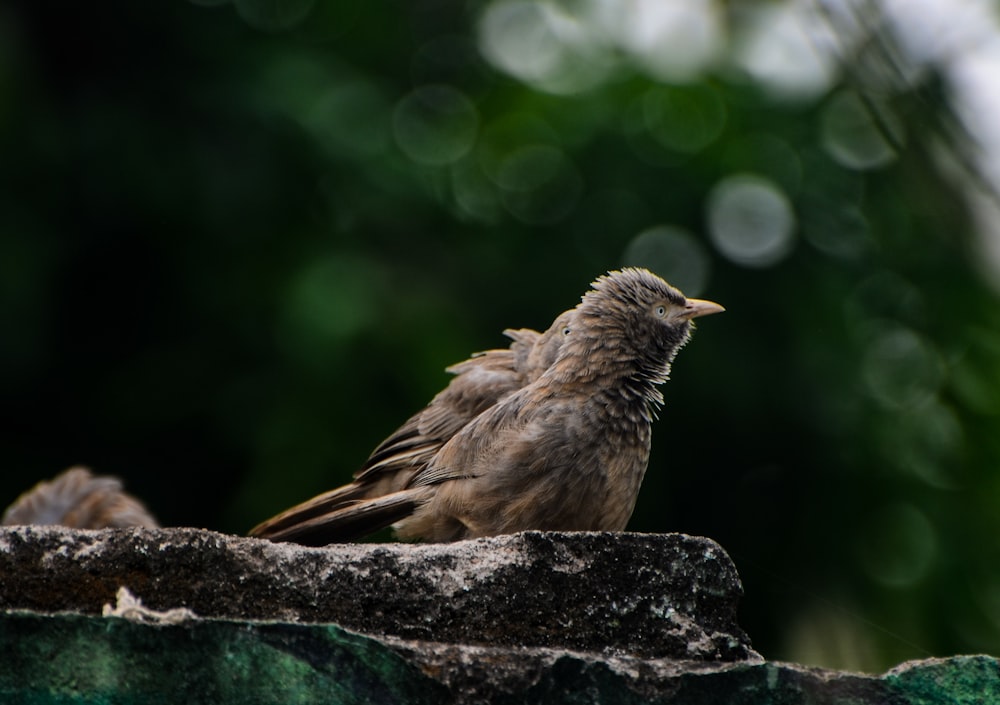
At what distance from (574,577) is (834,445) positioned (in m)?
5.11

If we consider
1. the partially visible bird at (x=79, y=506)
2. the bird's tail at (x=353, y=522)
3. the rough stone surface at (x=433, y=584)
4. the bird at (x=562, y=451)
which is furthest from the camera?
the partially visible bird at (x=79, y=506)

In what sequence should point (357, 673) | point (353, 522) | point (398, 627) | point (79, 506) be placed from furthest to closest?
point (79, 506) → point (353, 522) → point (398, 627) → point (357, 673)

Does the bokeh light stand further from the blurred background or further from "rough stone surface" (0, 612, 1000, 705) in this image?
"rough stone surface" (0, 612, 1000, 705)

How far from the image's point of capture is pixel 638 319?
4680 mm

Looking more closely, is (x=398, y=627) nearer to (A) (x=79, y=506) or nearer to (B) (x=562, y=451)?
(B) (x=562, y=451)

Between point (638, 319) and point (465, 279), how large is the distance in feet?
10.2

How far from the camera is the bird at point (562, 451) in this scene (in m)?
4.17

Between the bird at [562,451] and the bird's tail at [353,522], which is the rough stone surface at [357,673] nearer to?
the bird at [562,451]

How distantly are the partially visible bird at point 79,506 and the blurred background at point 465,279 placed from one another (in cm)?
65

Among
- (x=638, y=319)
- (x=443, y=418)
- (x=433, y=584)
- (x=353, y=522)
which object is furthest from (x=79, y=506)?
(x=433, y=584)

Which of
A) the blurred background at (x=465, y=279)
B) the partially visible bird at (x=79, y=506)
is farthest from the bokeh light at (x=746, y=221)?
the partially visible bird at (x=79, y=506)

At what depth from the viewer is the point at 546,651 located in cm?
231

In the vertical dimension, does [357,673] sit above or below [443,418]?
above

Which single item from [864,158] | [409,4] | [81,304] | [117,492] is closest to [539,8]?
[409,4]
